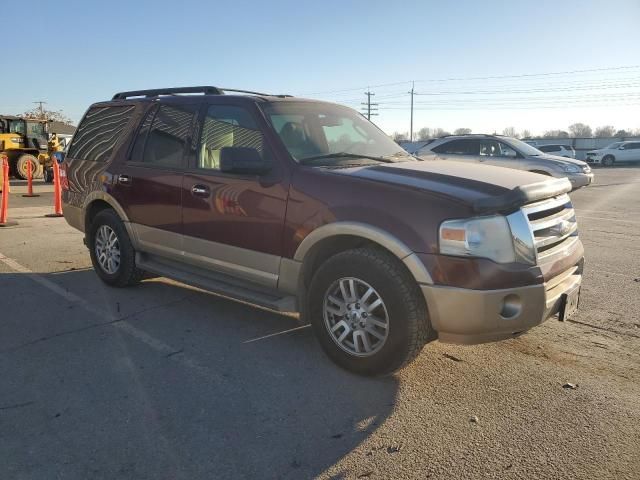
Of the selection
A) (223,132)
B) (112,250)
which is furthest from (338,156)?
(112,250)

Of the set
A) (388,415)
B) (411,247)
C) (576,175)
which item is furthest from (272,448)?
(576,175)

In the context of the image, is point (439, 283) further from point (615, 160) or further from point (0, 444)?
point (615, 160)

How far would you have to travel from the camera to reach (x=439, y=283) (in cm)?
305

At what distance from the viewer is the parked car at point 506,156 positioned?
13.3 metres

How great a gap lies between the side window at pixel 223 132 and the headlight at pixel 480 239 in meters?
1.84

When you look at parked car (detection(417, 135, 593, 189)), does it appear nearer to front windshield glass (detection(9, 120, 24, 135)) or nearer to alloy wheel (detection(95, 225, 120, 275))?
alloy wheel (detection(95, 225, 120, 275))

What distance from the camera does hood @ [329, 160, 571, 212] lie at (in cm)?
307

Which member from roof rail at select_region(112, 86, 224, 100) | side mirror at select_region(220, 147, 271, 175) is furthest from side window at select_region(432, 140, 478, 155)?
side mirror at select_region(220, 147, 271, 175)

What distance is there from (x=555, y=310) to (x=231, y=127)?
9.37ft

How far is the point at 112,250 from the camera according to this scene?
17.9 feet

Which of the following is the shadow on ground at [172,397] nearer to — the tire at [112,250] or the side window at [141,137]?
the tire at [112,250]

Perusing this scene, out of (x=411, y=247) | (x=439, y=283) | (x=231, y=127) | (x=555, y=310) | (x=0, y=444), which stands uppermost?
(x=231, y=127)

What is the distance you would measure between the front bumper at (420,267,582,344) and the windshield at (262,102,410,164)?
1.50 metres

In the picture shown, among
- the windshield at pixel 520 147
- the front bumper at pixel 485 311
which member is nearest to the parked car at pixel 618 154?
the windshield at pixel 520 147
